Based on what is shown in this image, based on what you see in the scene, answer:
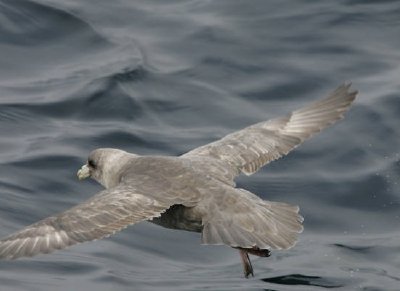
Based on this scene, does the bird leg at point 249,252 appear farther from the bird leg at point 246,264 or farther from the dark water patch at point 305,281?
the dark water patch at point 305,281

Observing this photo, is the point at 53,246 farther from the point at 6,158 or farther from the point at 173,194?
the point at 6,158

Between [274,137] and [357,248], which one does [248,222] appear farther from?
[357,248]

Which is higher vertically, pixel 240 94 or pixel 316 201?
pixel 240 94

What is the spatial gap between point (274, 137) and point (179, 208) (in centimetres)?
154

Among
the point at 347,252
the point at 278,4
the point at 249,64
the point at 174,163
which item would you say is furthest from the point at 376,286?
the point at 278,4

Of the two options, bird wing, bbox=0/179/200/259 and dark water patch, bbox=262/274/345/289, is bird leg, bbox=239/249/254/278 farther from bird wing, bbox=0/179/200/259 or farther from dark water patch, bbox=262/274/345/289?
dark water patch, bbox=262/274/345/289

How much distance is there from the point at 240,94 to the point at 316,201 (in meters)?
2.04

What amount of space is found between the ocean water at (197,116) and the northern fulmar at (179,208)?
1134 mm

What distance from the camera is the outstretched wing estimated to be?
365 inches

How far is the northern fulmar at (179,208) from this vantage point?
791 cm

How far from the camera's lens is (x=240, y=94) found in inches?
501

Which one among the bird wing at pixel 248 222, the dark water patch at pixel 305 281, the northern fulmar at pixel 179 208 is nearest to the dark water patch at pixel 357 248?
the dark water patch at pixel 305 281

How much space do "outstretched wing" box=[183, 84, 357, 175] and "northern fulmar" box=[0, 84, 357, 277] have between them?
1 cm

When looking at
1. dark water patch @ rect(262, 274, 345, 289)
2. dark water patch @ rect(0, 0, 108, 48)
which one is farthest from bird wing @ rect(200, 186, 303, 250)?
dark water patch @ rect(0, 0, 108, 48)
